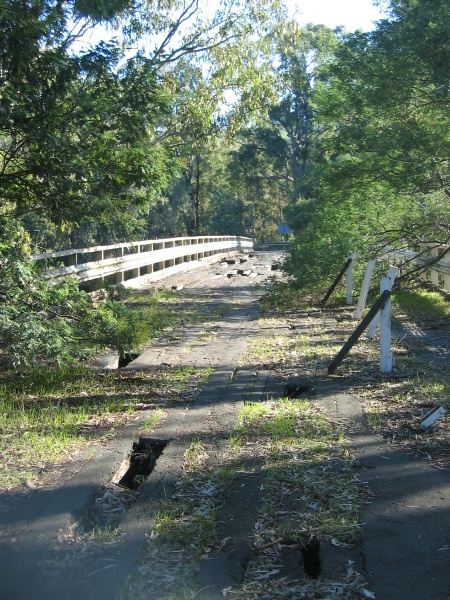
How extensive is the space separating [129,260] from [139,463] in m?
12.9

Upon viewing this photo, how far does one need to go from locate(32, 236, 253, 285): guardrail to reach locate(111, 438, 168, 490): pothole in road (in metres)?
3.46

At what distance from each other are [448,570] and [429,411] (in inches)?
118

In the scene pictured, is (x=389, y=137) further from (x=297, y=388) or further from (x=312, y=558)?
(x=312, y=558)

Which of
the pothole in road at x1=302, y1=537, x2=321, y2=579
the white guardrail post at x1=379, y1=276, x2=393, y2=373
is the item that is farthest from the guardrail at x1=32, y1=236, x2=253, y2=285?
the pothole in road at x1=302, y1=537, x2=321, y2=579

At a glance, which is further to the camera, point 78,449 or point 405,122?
point 405,122

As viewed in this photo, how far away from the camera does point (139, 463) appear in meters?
5.57

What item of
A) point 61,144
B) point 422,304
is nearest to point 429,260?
point 422,304

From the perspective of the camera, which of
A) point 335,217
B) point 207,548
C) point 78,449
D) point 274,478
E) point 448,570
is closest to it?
point 448,570

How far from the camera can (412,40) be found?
1022cm

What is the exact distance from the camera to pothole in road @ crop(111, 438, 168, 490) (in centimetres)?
518

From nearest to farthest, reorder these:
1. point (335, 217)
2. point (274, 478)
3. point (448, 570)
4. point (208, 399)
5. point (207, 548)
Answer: point (448, 570) < point (207, 548) < point (274, 478) < point (208, 399) < point (335, 217)

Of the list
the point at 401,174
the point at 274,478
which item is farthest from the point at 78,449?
the point at 401,174

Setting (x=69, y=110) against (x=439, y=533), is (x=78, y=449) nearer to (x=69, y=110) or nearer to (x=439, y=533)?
(x=439, y=533)

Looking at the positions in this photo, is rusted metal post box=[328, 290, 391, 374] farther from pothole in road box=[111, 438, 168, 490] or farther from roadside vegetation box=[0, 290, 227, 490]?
pothole in road box=[111, 438, 168, 490]
